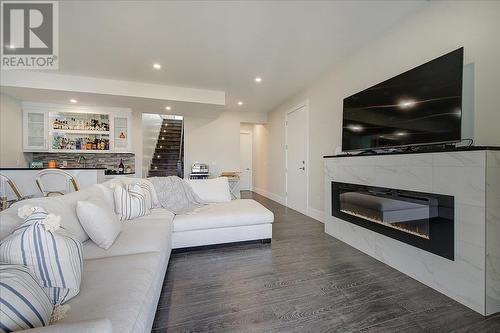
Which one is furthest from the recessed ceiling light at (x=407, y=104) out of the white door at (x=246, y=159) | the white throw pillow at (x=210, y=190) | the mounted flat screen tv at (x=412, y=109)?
the white door at (x=246, y=159)

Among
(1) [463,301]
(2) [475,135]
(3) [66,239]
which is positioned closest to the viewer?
(3) [66,239]

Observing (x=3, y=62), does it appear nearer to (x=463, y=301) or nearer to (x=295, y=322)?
(x=295, y=322)

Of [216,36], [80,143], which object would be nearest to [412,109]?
[216,36]

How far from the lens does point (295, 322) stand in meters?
1.41

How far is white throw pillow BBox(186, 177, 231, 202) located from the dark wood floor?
97 cm

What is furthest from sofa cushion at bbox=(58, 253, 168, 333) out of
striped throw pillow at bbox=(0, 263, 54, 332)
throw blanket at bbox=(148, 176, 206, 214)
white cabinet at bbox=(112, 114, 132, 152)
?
white cabinet at bbox=(112, 114, 132, 152)

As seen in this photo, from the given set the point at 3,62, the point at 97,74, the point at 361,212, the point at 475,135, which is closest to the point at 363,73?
Result: the point at 475,135

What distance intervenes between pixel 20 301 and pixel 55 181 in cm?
318

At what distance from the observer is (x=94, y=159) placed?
4.95 meters

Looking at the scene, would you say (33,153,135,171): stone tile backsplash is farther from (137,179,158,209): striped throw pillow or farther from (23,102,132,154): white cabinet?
(137,179,158,209): striped throw pillow

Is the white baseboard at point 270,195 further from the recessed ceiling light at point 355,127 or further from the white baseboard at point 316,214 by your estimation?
the recessed ceiling light at point 355,127

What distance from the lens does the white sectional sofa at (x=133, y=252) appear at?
0.86m

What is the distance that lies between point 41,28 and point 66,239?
2.81 meters

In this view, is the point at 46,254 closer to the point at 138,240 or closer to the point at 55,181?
the point at 138,240
